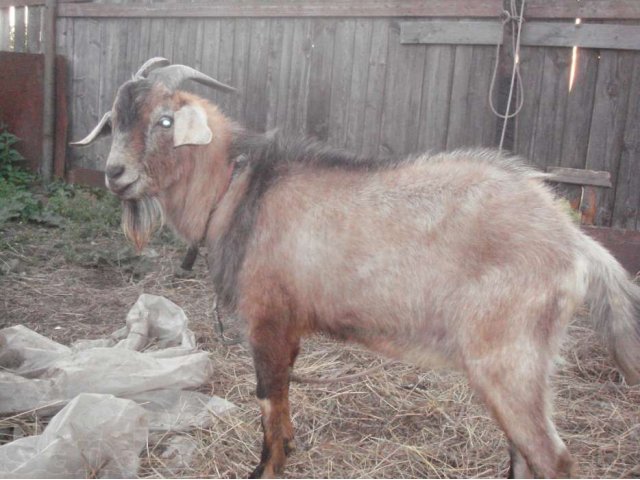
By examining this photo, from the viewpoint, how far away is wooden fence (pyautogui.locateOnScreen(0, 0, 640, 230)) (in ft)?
17.2

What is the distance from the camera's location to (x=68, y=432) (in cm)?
288

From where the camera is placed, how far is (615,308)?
8.47 feet

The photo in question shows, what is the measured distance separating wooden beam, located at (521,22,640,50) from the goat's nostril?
3423mm

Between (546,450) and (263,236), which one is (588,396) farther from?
(263,236)

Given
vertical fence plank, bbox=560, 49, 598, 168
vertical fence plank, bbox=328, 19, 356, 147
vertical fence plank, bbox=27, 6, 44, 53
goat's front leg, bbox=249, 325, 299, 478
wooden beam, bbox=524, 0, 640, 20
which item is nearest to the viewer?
goat's front leg, bbox=249, 325, 299, 478

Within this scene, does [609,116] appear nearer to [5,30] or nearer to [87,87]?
[87,87]

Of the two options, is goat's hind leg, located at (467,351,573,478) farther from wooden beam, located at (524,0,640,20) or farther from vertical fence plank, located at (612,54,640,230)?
wooden beam, located at (524,0,640,20)

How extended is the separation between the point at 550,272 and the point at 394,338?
2.08ft

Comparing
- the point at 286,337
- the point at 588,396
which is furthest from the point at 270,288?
the point at 588,396

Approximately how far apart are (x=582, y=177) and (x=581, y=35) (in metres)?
1.00

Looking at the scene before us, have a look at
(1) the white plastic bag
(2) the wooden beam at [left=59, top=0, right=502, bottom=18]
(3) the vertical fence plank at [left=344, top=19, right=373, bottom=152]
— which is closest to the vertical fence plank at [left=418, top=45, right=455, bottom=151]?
(2) the wooden beam at [left=59, top=0, right=502, bottom=18]

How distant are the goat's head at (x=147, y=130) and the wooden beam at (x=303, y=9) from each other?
2985 millimetres

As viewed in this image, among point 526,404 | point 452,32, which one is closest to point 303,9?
point 452,32

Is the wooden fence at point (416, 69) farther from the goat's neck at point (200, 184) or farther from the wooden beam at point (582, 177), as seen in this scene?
the goat's neck at point (200, 184)
